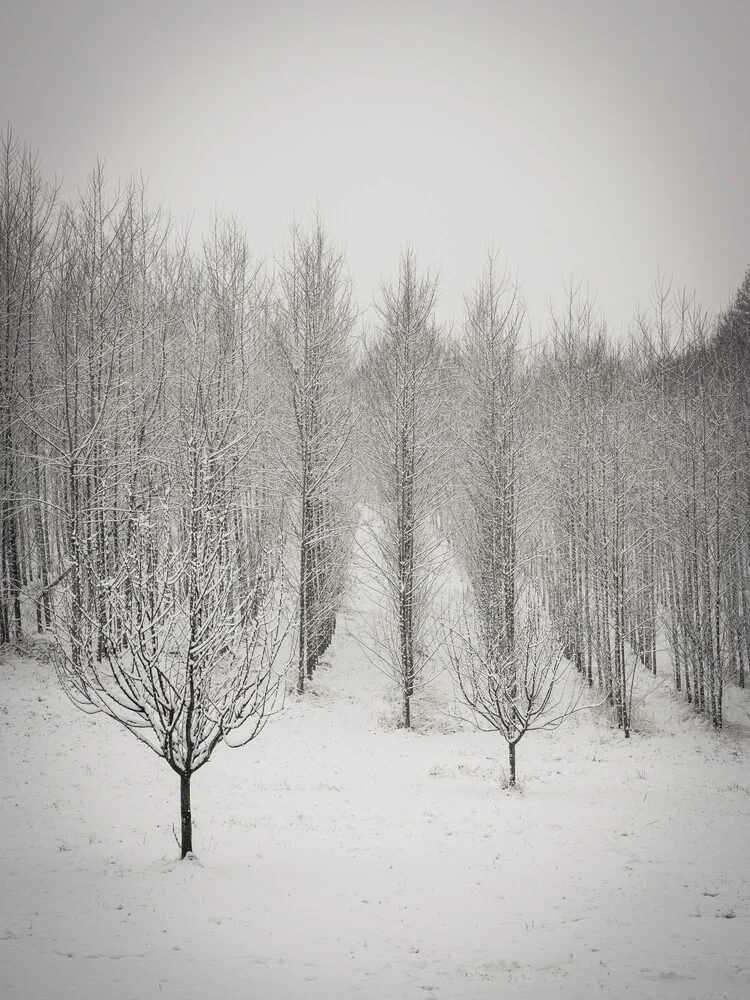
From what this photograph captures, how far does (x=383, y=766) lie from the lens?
12289mm

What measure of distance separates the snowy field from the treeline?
90.0 inches

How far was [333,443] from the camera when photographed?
17.1 meters

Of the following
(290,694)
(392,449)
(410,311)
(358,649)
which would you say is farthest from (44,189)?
(358,649)

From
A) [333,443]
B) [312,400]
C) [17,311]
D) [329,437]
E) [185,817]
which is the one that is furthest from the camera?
[333,443]

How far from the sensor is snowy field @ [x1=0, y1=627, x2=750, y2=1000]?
500cm

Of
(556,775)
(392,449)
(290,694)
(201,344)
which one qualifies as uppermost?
(201,344)

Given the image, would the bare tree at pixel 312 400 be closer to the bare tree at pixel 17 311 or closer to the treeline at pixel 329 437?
the treeline at pixel 329 437

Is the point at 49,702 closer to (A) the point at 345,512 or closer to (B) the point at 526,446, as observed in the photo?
(A) the point at 345,512

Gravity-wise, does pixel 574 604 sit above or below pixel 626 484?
below

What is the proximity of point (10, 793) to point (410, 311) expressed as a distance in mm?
14483

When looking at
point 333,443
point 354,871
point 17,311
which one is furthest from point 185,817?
point 17,311

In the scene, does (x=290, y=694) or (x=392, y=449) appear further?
(x=392, y=449)

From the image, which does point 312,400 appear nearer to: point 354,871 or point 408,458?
point 408,458

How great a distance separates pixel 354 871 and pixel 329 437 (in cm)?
1150
